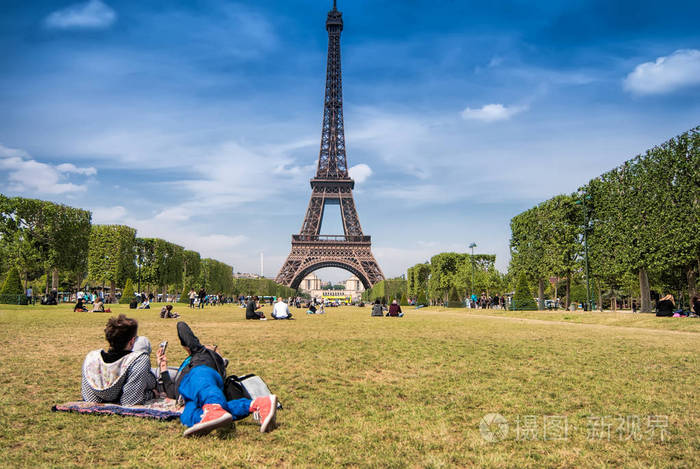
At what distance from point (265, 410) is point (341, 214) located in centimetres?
7757

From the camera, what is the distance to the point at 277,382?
680 centimetres

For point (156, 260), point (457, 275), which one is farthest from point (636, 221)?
point (156, 260)

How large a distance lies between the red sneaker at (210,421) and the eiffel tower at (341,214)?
68.3 metres

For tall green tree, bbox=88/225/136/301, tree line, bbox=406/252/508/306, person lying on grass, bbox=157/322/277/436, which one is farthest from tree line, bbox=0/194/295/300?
person lying on grass, bbox=157/322/277/436

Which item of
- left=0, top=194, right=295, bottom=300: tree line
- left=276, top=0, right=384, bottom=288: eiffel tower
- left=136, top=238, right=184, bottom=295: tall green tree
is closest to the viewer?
left=0, top=194, right=295, bottom=300: tree line

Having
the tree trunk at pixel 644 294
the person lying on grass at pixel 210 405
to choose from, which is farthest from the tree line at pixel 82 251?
the tree trunk at pixel 644 294

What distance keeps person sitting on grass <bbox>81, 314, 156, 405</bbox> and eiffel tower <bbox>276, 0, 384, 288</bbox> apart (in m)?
67.1

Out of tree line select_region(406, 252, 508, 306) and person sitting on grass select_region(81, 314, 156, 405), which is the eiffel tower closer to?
tree line select_region(406, 252, 508, 306)

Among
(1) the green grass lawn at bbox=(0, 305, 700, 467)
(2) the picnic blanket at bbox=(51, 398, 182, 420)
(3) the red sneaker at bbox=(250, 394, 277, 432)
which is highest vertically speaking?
(3) the red sneaker at bbox=(250, 394, 277, 432)

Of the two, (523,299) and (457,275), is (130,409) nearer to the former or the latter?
(523,299)

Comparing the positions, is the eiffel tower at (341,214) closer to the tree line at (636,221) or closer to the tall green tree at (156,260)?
the tall green tree at (156,260)

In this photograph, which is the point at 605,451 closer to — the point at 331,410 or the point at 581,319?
the point at 331,410

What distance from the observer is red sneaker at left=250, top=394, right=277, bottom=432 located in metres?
4.48

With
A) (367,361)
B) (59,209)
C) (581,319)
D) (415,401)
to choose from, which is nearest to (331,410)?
(415,401)
